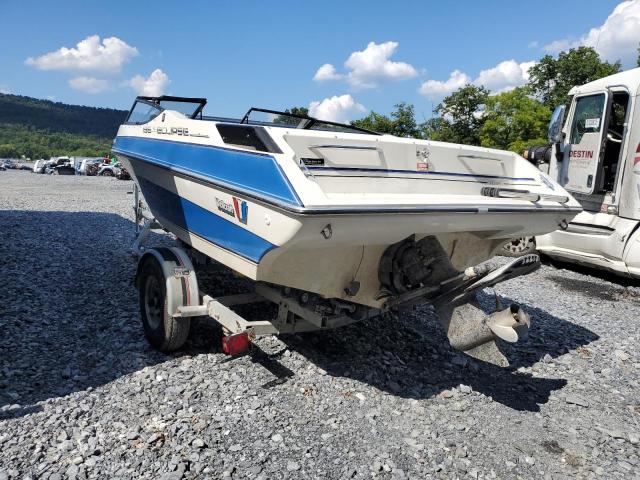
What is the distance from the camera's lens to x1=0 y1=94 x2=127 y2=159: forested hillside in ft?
338

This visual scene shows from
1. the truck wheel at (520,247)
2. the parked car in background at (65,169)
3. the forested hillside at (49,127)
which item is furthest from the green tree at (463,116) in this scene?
the forested hillside at (49,127)

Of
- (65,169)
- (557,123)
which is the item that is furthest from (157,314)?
(65,169)

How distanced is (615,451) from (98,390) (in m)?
3.25

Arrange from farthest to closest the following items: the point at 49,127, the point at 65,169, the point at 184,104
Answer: the point at 49,127 < the point at 65,169 < the point at 184,104

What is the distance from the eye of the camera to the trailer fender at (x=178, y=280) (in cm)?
368

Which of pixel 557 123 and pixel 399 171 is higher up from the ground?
pixel 557 123

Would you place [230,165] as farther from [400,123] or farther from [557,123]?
[400,123]

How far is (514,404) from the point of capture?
3.51m

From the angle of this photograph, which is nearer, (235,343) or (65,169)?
(235,343)

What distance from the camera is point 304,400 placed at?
3.34m

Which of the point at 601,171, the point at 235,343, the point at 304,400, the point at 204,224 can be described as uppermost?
the point at 601,171

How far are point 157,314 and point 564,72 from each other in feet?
104

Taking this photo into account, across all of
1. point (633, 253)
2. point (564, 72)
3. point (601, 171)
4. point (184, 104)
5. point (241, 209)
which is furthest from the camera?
point (564, 72)

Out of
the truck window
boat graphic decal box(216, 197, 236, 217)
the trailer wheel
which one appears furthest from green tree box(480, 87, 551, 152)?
boat graphic decal box(216, 197, 236, 217)
